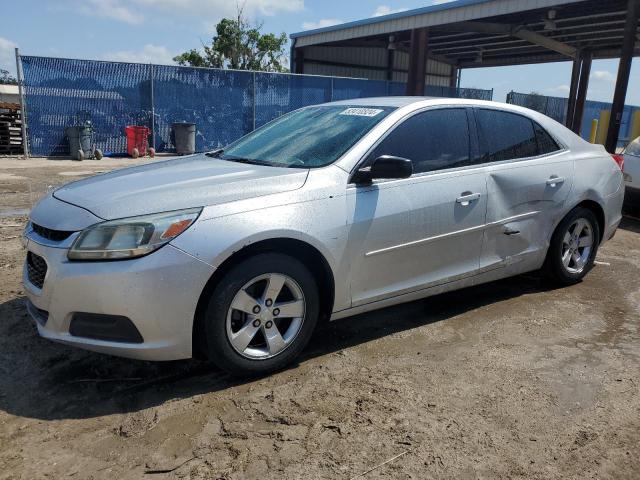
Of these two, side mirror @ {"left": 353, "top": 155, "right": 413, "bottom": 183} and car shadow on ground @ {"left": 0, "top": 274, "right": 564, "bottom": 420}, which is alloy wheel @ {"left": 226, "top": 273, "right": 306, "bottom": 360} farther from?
side mirror @ {"left": 353, "top": 155, "right": 413, "bottom": 183}

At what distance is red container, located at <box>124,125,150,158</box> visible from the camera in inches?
606

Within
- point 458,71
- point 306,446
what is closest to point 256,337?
point 306,446

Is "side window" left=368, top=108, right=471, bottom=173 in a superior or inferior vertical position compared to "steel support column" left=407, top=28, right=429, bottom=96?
inferior

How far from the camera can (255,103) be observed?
17688mm

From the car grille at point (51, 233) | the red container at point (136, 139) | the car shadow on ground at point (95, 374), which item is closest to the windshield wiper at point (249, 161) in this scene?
the car shadow on ground at point (95, 374)

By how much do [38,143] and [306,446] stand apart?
14.7 m

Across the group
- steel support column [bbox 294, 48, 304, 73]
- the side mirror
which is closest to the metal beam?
steel support column [bbox 294, 48, 304, 73]

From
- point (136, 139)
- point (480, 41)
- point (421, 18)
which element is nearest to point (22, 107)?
point (136, 139)

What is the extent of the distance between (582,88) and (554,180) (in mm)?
22216

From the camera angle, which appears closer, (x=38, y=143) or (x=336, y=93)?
(x=38, y=143)

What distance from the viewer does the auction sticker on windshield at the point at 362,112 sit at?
3.84 meters

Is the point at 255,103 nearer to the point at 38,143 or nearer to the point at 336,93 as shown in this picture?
the point at 336,93

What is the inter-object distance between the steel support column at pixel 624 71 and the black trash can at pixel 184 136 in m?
11.3

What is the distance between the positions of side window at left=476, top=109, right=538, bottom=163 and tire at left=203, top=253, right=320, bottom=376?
6.09ft
